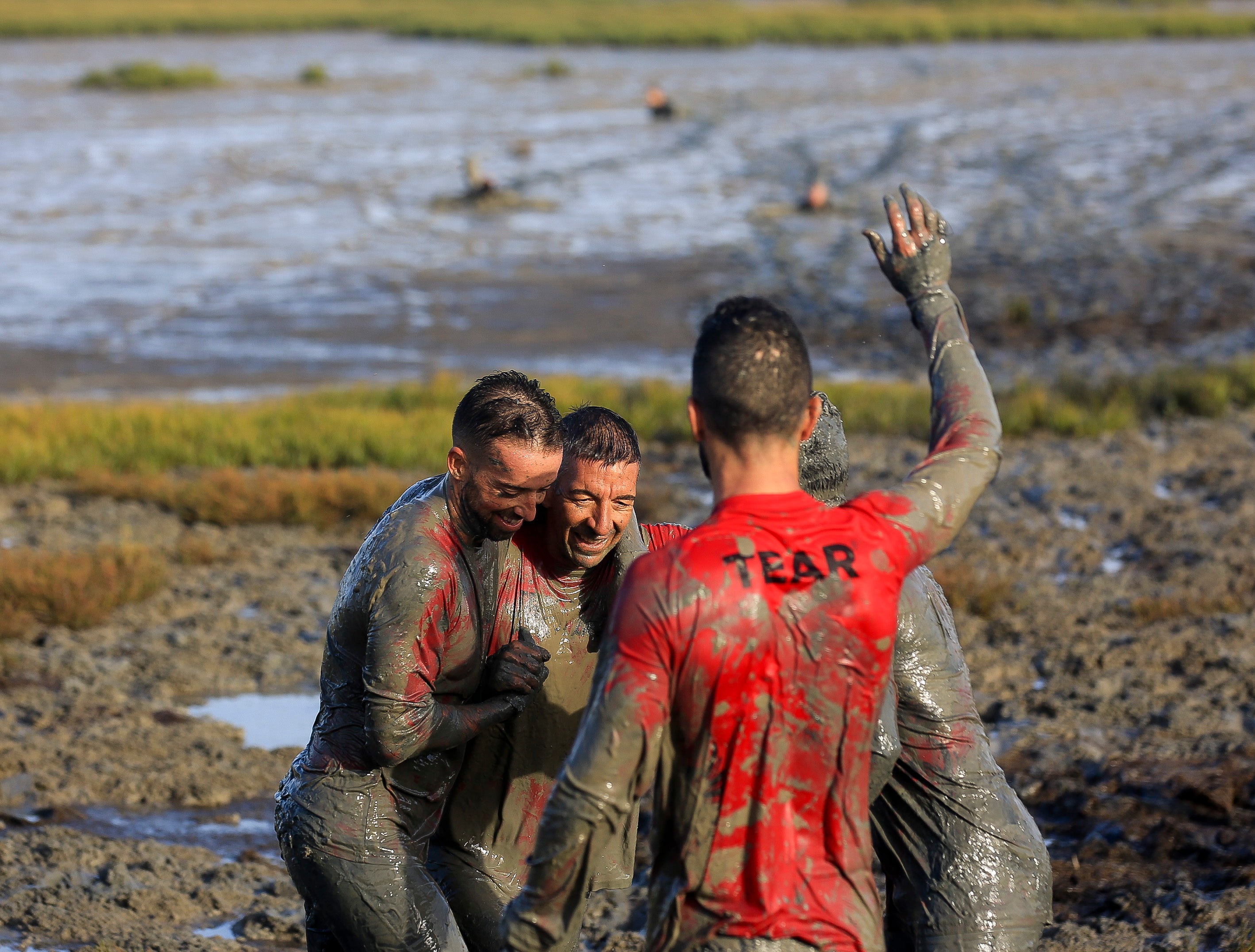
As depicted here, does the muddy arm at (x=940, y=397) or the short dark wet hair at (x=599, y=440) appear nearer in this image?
the muddy arm at (x=940, y=397)

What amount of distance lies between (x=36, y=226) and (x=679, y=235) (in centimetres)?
920

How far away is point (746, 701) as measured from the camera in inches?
97.9

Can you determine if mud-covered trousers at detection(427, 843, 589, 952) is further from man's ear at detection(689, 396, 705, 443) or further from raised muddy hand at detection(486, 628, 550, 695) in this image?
man's ear at detection(689, 396, 705, 443)

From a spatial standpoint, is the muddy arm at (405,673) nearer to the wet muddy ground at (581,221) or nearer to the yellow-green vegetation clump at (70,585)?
the yellow-green vegetation clump at (70,585)

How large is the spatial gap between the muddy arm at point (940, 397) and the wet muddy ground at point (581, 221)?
11228mm

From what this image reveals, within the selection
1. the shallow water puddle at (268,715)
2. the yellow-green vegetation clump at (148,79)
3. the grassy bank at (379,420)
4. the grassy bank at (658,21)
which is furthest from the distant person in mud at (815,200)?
the grassy bank at (658,21)

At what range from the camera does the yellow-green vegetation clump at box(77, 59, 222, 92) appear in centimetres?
3756

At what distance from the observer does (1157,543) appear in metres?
8.91

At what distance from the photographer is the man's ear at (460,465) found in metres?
3.43

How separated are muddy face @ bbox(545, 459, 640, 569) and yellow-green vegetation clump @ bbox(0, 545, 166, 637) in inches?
194

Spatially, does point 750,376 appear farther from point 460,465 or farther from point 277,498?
point 277,498

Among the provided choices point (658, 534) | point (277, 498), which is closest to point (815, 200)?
point (277, 498)

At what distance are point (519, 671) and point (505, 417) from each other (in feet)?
1.87

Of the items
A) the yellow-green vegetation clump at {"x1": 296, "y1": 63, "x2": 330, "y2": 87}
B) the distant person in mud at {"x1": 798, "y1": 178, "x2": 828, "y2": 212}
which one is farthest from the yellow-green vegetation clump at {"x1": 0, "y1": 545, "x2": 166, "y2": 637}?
the yellow-green vegetation clump at {"x1": 296, "y1": 63, "x2": 330, "y2": 87}
